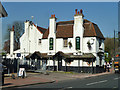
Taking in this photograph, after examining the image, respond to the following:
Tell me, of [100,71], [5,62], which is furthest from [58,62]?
[5,62]

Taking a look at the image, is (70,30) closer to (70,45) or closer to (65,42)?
(65,42)

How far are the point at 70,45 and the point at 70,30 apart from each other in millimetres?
2473

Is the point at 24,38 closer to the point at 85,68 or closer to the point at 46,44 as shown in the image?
the point at 46,44

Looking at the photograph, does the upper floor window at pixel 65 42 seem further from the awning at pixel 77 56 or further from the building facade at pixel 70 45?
the awning at pixel 77 56

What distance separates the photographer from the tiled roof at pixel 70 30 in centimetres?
3419

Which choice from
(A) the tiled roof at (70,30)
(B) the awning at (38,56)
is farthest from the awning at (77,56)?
(A) the tiled roof at (70,30)

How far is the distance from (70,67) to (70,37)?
458 centimetres

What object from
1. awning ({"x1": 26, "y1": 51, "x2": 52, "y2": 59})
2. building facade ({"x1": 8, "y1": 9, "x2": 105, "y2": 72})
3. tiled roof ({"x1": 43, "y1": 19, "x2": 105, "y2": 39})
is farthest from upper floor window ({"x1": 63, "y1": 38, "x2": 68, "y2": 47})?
awning ({"x1": 26, "y1": 51, "x2": 52, "y2": 59})

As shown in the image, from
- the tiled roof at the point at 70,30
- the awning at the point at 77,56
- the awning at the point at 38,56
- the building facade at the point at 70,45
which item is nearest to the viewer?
the awning at the point at 77,56

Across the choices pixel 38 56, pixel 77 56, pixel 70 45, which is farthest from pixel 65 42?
pixel 38 56

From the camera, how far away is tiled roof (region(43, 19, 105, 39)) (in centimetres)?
3419

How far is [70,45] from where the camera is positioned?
3500 centimetres

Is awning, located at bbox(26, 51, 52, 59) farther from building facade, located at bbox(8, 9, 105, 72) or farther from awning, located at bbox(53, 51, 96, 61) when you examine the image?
awning, located at bbox(53, 51, 96, 61)

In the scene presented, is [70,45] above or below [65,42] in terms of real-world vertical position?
below
